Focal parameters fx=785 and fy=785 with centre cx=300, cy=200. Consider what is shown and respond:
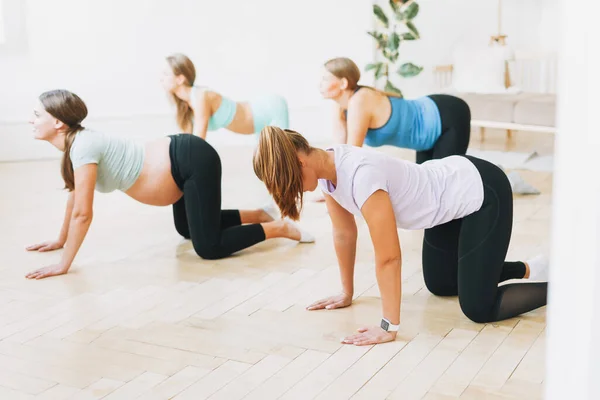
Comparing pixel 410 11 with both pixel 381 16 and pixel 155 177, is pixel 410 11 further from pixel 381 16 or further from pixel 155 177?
pixel 155 177

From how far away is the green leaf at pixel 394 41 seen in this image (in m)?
6.68

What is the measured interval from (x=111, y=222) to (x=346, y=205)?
230 cm

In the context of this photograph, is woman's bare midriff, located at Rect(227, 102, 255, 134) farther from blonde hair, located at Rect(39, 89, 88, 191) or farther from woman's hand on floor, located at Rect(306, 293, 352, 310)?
woman's hand on floor, located at Rect(306, 293, 352, 310)

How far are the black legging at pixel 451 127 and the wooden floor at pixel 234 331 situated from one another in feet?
1.64

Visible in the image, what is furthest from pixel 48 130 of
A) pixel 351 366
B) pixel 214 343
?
pixel 351 366

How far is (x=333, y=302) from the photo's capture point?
3033mm

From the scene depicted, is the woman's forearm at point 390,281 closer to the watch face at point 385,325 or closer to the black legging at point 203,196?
the watch face at point 385,325

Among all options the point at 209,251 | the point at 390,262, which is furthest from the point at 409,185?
the point at 209,251

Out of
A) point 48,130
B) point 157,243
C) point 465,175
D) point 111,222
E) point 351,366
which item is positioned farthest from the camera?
point 111,222

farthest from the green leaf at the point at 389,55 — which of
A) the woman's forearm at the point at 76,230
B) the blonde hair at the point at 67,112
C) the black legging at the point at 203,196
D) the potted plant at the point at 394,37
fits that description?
the woman's forearm at the point at 76,230

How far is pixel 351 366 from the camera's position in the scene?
2523mm

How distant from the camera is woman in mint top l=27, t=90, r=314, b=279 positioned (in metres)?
3.33

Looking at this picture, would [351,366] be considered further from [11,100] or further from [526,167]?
[11,100]

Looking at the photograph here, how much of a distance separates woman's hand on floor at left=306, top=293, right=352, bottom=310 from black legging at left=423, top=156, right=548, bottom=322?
1.34ft
